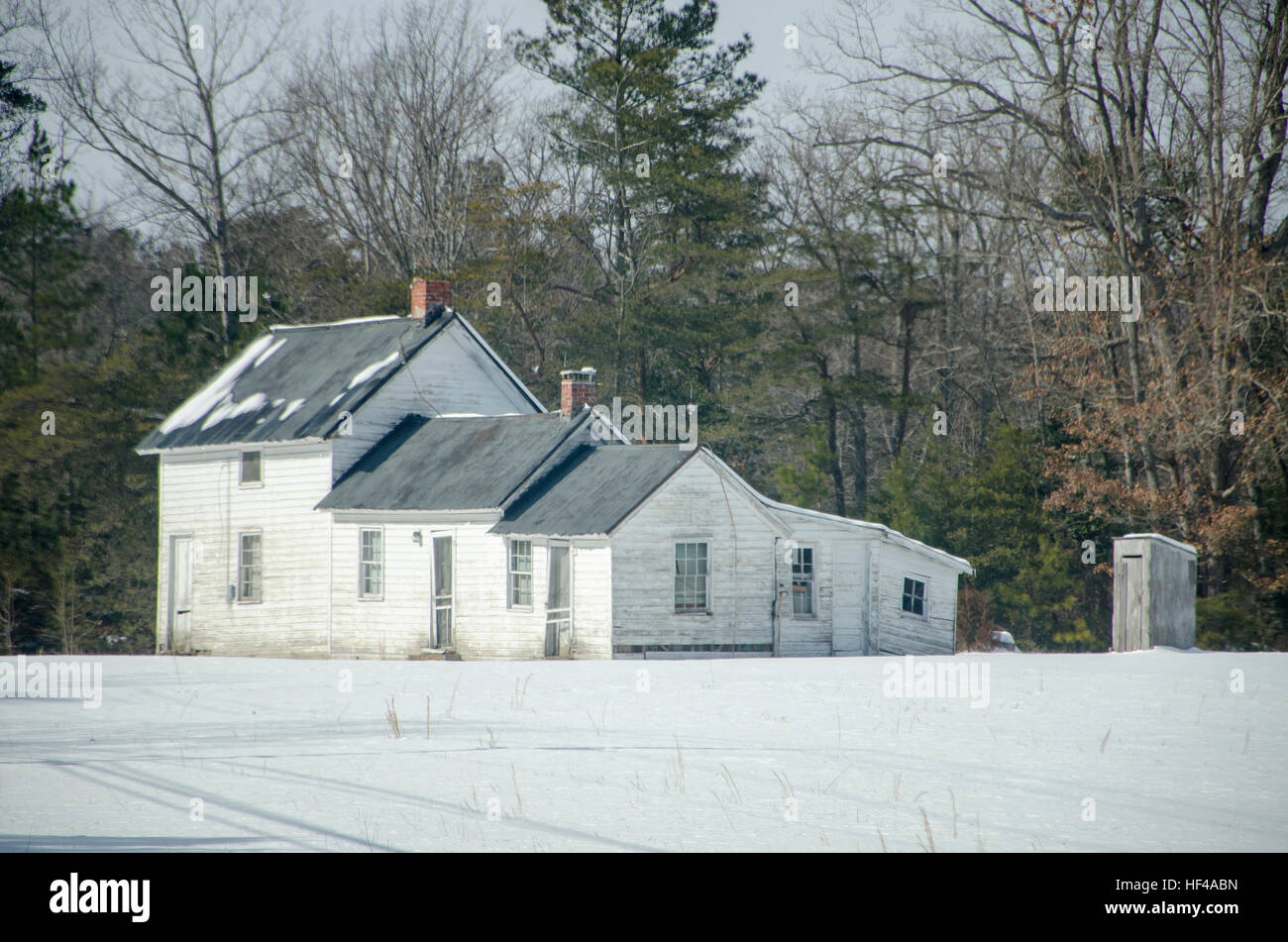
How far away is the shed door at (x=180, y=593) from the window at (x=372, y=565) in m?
5.52

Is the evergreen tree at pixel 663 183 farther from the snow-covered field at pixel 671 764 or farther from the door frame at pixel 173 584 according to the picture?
the snow-covered field at pixel 671 764

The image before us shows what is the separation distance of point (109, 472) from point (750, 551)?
76.6 feet

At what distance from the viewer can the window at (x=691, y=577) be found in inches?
1015

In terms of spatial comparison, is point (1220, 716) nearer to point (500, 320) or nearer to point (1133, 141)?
point (1133, 141)

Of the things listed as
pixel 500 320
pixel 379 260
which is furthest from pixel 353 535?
pixel 379 260

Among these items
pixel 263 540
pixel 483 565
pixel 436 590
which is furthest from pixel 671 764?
pixel 263 540

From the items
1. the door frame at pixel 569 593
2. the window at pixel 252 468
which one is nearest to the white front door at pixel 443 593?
the door frame at pixel 569 593

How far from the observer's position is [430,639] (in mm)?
27750

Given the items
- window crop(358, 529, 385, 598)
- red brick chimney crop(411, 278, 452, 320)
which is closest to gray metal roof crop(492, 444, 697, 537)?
window crop(358, 529, 385, 598)

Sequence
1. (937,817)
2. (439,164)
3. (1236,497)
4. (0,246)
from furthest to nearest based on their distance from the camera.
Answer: (439,164) < (0,246) < (1236,497) < (937,817)

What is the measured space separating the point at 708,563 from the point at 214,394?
1495cm

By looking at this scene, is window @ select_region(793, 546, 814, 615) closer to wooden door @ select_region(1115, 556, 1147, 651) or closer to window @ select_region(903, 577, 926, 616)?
window @ select_region(903, 577, 926, 616)

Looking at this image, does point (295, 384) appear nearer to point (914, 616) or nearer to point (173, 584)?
point (173, 584)

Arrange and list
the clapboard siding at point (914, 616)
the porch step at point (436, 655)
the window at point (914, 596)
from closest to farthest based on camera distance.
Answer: the porch step at point (436, 655) → the clapboard siding at point (914, 616) → the window at point (914, 596)
